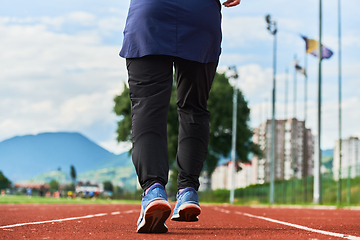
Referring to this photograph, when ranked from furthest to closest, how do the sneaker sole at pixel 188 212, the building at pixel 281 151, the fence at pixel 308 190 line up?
the building at pixel 281 151, the fence at pixel 308 190, the sneaker sole at pixel 188 212

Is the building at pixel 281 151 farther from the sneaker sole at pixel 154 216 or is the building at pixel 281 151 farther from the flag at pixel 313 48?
the sneaker sole at pixel 154 216

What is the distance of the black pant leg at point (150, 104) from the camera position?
3.12 metres

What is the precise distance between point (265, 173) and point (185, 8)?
146 m

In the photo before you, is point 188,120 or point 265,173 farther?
point 265,173

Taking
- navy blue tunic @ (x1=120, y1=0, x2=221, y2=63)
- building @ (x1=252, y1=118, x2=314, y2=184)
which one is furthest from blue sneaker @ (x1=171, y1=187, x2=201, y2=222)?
building @ (x1=252, y1=118, x2=314, y2=184)

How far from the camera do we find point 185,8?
130 inches

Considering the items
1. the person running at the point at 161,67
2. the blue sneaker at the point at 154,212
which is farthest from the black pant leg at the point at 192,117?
the blue sneaker at the point at 154,212

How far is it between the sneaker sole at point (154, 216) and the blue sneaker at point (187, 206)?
0.49 m

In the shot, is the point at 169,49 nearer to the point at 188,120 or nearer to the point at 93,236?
the point at 188,120

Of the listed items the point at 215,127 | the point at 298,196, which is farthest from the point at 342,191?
the point at 215,127

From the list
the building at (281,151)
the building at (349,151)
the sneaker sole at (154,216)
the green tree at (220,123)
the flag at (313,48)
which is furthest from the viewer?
the building at (281,151)

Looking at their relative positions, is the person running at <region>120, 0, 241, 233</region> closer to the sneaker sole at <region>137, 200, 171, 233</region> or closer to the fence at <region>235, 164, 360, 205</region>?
the sneaker sole at <region>137, 200, 171, 233</region>

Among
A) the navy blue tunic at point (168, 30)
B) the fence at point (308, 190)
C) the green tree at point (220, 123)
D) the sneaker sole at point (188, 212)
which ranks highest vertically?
the green tree at point (220, 123)

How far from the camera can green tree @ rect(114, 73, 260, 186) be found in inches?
1748
